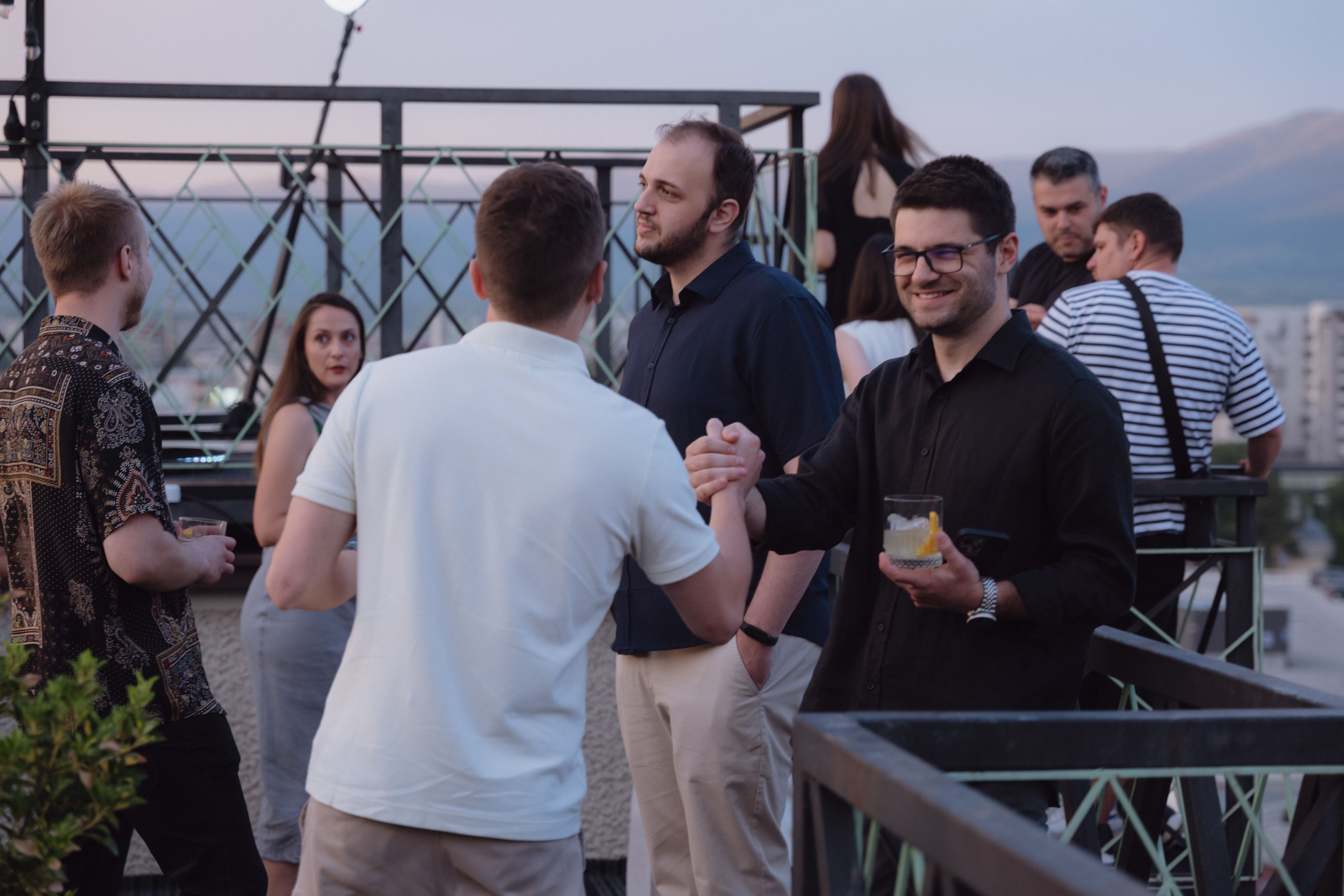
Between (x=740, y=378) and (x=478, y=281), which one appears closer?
(x=478, y=281)

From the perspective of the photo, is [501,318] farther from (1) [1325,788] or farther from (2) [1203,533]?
(2) [1203,533]

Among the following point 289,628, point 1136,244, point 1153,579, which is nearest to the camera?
point 289,628

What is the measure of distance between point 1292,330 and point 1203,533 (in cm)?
9823

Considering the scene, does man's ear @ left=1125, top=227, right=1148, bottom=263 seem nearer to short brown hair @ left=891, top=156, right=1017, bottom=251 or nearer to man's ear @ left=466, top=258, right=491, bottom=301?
short brown hair @ left=891, top=156, right=1017, bottom=251

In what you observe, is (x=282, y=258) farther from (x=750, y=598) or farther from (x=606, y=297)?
(x=750, y=598)

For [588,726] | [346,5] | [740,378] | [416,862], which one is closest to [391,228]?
[346,5]

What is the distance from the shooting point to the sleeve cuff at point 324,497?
151 cm

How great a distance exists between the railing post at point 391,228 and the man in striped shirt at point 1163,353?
2094 mm

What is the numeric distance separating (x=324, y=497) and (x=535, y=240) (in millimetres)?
416

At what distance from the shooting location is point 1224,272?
419 feet

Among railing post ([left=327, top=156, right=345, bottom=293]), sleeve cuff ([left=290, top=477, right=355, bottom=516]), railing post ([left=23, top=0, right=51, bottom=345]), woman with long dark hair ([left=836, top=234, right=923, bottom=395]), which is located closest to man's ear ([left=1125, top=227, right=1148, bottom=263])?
woman with long dark hair ([left=836, top=234, right=923, bottom=395])

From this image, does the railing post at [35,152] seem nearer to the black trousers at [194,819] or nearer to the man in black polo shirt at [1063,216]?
the black trousers at [194,819]

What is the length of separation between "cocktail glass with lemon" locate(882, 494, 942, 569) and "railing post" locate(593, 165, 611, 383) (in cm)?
314

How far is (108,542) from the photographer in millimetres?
2084
